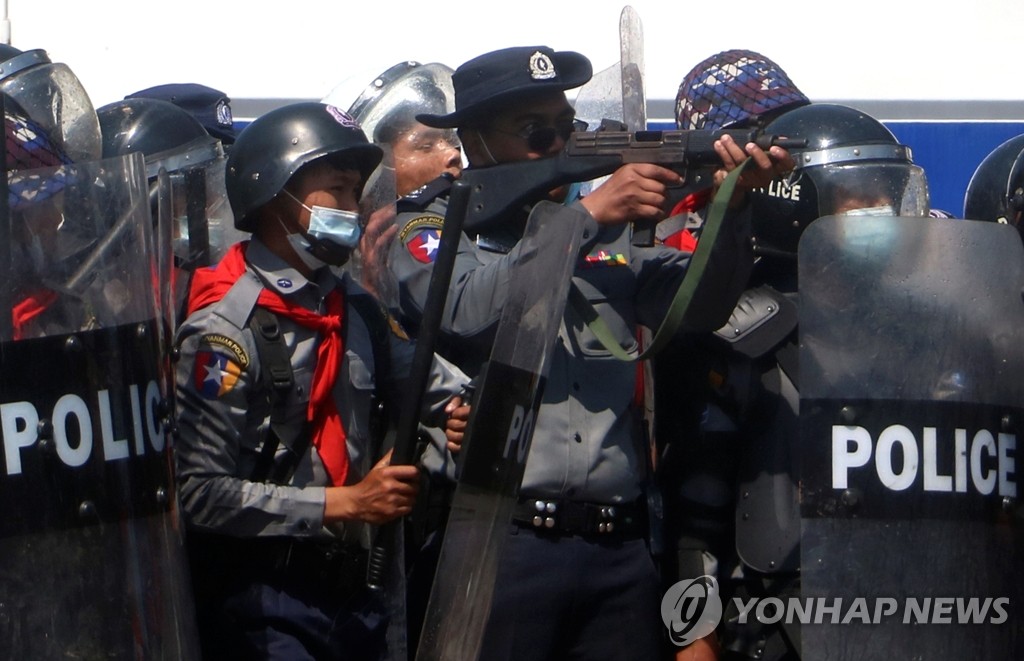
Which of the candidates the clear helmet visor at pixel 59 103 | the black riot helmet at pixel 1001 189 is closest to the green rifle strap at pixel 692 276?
the black riot helmet at pixel 1001 189

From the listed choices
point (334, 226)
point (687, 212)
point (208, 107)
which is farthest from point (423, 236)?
point (208, 107)

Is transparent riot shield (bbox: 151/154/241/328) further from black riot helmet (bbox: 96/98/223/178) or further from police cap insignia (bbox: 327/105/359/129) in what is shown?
police cap insignia (bbox: 327/105/359/129)

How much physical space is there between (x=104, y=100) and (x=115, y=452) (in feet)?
11.8

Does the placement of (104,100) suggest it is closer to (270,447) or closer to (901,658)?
(270,447)

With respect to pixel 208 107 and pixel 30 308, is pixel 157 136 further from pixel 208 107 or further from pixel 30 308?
pixel 30 308

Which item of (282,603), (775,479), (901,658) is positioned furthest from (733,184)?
(282,603)

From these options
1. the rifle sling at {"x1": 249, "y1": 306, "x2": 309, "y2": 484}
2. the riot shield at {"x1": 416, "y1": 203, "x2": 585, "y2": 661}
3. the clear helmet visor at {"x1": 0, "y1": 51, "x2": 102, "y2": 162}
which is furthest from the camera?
the clear helmet visor at {"x1": 0, "y1": 51, "x2": 102, "y2": 162}

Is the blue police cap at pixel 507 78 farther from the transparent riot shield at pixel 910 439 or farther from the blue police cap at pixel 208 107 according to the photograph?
the blue police cap at pixel 208 107

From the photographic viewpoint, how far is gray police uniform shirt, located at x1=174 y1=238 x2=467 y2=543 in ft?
9.05

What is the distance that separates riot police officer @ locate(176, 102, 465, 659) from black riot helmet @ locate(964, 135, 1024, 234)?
1.66 meters

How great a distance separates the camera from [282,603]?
2.84 m

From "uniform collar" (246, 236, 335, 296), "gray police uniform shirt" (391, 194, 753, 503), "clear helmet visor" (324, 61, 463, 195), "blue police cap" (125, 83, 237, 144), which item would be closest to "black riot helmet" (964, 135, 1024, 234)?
"gray police uniform shirt" (391, 194, 753, 503)

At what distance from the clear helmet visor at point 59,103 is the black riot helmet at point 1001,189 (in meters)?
2.20

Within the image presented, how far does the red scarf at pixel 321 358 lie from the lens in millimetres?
2877
